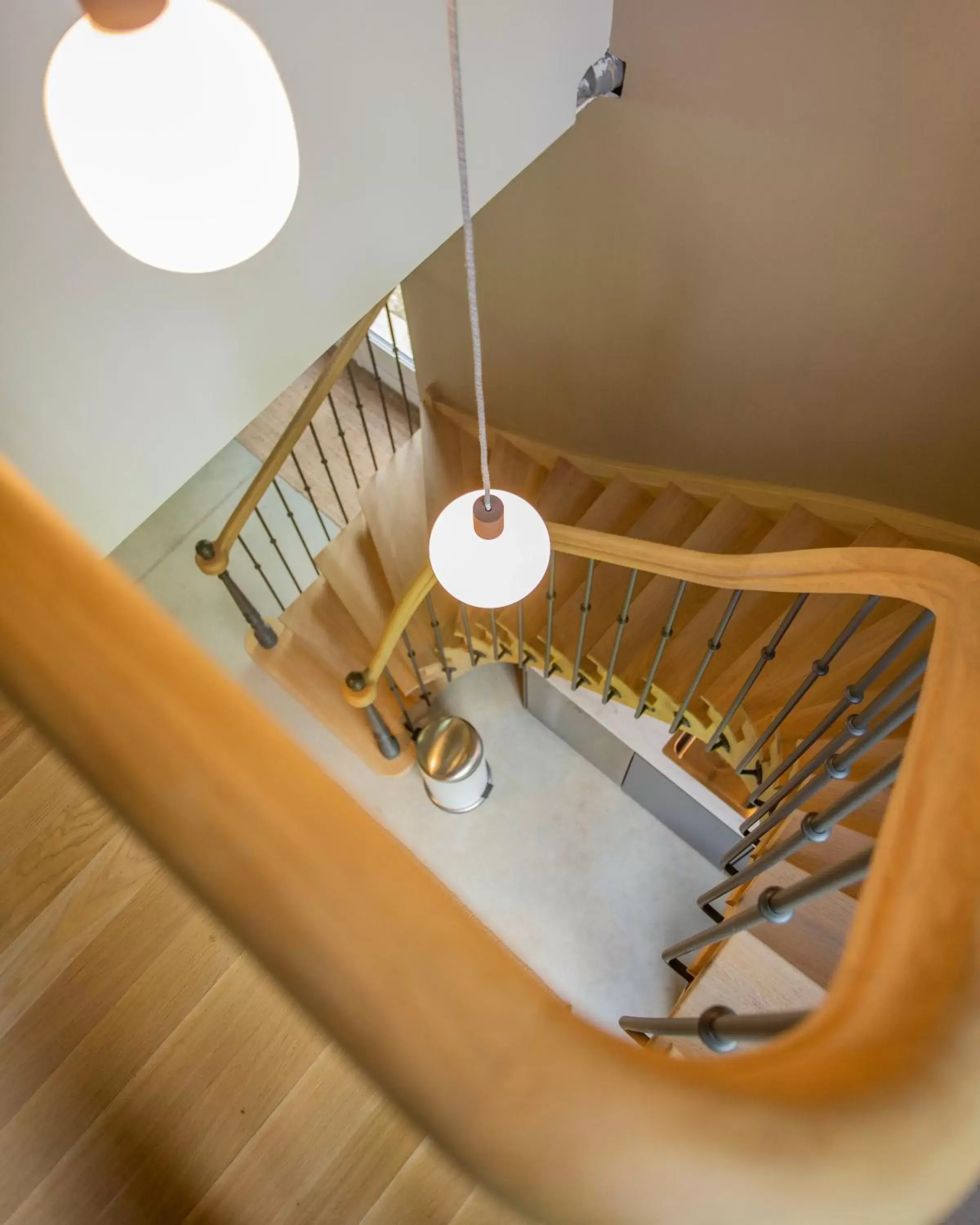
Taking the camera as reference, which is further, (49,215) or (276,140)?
(49,215)

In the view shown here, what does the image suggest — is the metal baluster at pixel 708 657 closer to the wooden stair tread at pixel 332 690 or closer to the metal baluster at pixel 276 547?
the wooden stair tread at pixel 332 690

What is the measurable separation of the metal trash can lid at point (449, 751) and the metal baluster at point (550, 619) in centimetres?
41

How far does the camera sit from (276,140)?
96 centimetres

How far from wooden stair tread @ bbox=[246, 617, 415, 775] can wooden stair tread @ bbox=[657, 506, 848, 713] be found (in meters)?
1.50

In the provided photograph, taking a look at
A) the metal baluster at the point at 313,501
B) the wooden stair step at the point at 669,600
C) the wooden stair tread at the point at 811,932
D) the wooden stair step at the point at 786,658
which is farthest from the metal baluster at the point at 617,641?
the metal baluster at the point at 313,501

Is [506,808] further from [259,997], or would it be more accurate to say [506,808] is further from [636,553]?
[259,997]

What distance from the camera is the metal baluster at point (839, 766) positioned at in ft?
4.01

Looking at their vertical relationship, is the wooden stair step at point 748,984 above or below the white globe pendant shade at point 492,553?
below

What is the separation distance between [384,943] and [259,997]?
1.18 meters

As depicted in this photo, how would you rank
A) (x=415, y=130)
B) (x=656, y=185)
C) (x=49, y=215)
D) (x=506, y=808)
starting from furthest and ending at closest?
(x=506, y=808), (x=656, y=185), (x=415, y=130), (x=49, y=215)

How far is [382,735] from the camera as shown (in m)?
3.50

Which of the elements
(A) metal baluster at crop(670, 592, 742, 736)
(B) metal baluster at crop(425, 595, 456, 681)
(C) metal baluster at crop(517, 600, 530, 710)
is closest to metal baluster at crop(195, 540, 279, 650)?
(B) metal baluster at crop(425, 595, 456, 681)

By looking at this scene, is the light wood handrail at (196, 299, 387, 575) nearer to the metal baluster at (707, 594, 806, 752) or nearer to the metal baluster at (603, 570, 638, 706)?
the metal baluster at (603, 570, 638, 706)

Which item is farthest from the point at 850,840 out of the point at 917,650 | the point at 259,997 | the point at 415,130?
the point at 415,130
